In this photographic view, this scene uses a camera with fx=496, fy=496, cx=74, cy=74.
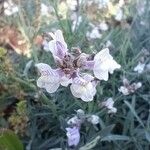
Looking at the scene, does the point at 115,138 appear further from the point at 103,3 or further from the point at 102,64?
the point at 103,3

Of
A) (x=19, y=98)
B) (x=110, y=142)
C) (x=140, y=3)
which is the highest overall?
(x=140, y=3)

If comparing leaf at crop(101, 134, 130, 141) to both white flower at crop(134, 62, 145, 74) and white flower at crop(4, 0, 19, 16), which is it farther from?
white flower at crop(4, 0, 19, 16)

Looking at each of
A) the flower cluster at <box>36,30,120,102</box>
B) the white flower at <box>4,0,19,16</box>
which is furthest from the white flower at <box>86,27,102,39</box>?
the flower cluster at <box>36,30,120,102</box>

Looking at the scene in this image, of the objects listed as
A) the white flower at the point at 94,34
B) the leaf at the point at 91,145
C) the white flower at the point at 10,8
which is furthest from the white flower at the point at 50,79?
the white flower at the point at 10,8

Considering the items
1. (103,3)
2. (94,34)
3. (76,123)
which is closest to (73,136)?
(76,123)

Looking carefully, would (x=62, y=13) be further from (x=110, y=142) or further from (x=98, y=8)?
(x=110, y=142)

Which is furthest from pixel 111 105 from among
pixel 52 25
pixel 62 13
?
pixel 62 13
